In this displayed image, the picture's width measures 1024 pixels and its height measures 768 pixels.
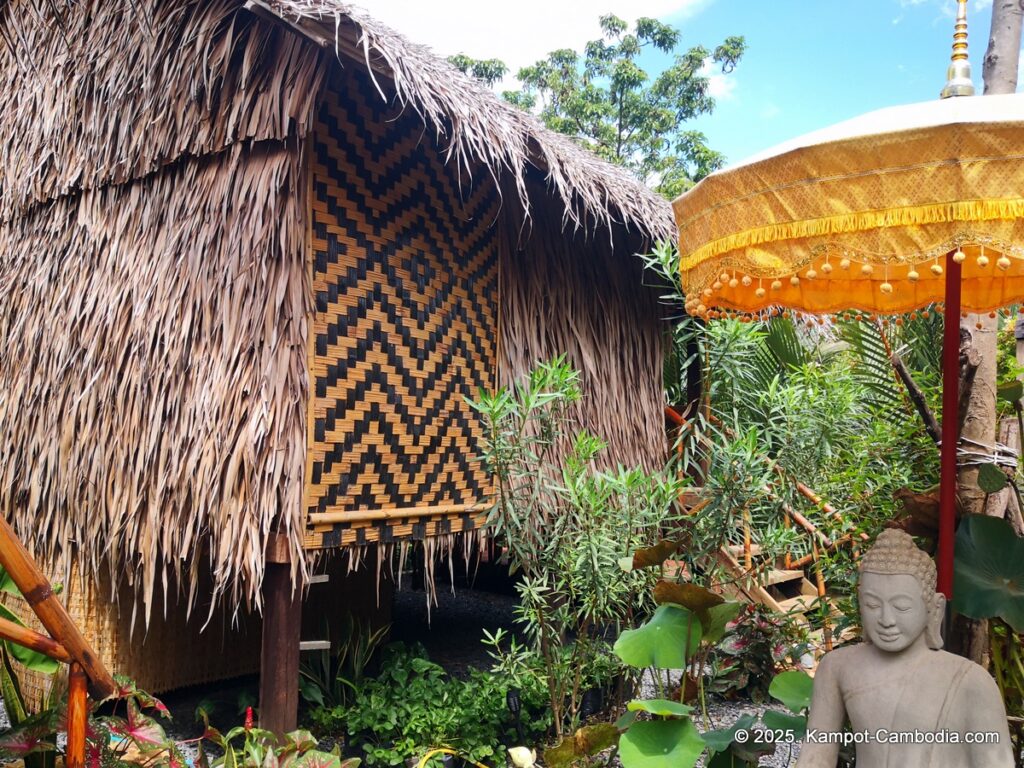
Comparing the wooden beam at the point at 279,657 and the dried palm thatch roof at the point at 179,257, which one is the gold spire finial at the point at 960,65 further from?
the wooden beam at the point at 279,657

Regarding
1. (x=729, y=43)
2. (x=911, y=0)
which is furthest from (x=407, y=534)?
(x=911, y=0)

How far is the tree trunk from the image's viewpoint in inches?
96.1

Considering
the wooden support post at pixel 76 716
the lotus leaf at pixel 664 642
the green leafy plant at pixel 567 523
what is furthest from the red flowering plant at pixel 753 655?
the wooden support post at pixel 76 716

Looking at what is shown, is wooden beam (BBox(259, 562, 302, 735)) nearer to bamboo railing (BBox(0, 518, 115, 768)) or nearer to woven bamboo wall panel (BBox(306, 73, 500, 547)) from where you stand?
woven bamboo wall panel (BBox(306, 73, 500, 547))

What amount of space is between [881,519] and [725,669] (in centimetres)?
143

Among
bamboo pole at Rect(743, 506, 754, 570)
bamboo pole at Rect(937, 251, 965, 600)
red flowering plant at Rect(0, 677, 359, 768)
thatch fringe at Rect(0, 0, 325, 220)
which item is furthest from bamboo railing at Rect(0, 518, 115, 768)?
bamboo pole at Rect(743, 506, 754, 570)

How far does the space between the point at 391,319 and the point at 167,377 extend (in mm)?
927

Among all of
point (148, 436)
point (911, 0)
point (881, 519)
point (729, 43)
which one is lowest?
point (881, 519)

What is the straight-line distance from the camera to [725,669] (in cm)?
409

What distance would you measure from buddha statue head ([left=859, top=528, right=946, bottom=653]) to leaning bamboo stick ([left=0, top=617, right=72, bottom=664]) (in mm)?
1752

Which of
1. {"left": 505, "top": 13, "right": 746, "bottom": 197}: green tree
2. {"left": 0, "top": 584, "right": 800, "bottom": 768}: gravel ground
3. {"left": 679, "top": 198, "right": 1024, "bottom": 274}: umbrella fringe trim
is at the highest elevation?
{"left": 505, "top": 13, "right": 746, "bottom": 197}: green tree

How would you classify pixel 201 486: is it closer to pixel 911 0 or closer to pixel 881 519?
pixel 881 519

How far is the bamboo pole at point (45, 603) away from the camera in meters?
1.49

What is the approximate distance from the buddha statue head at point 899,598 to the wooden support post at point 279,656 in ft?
6.75
